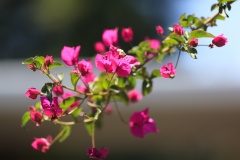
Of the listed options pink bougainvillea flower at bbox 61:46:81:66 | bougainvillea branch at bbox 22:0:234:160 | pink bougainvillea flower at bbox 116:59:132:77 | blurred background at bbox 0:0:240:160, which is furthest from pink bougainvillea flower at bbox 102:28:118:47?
blurred background at bbox 0:0:240:160

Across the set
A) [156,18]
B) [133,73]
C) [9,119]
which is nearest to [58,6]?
[156,18]

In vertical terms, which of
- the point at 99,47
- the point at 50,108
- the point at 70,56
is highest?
the point at 99,47

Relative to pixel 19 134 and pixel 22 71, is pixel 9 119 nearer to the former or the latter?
pixel 19 134

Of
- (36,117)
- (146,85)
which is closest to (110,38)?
(146,85)

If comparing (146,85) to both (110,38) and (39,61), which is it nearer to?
(110,38)

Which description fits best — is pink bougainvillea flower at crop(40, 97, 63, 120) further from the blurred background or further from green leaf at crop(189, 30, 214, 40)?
the blurred background
